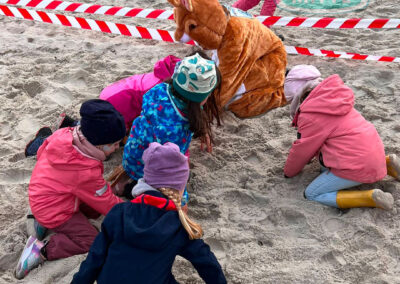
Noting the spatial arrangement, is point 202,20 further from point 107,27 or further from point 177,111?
point 107,27

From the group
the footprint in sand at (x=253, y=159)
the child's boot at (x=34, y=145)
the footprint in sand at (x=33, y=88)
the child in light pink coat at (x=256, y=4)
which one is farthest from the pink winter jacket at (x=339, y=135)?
the footprint in sand at (x=33, y=88)

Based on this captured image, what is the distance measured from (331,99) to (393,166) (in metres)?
0.69

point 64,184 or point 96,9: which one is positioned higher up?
point 64,184

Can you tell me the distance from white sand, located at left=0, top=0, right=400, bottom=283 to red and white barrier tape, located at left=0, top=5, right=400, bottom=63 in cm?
9

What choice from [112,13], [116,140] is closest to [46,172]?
[116,140]

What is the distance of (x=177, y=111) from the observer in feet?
9.58

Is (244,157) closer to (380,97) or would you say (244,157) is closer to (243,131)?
(243,131)

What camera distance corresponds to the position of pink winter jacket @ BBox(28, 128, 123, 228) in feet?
8.57

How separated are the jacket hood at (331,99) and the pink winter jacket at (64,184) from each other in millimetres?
1529

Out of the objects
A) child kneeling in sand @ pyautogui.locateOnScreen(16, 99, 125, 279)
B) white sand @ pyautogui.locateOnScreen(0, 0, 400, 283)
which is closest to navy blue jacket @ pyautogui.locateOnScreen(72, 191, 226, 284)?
white sand @ pyautogui.locateOnScreen(0, 0, 400, 283)

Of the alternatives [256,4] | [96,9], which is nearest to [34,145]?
[96,9]

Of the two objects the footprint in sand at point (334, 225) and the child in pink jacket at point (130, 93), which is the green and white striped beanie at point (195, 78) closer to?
the child in pink jacket at point (130, 93)

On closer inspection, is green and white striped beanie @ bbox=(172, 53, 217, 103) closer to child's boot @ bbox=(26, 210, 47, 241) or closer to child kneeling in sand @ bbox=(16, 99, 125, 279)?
child kneeling in sand @ bbox=(16, 99, 125, 279)

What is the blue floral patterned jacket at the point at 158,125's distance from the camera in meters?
2.92
